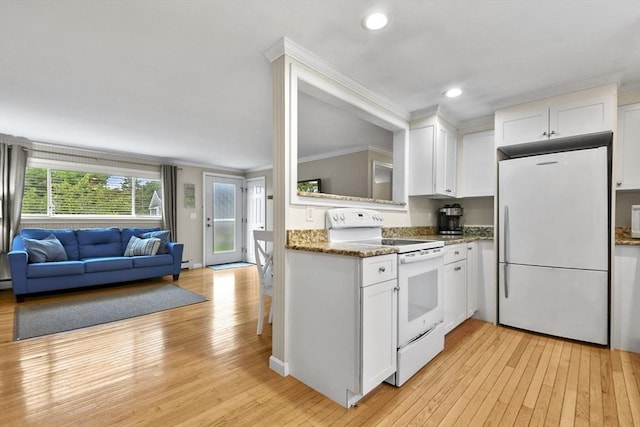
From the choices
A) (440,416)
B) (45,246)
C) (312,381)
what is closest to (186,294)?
(45,246)

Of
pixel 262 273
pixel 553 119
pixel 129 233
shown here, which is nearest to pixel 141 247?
pixel 129 233

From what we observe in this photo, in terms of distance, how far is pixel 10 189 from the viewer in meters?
4.36

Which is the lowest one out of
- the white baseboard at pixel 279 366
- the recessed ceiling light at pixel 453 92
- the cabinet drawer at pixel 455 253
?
the white baseboard at pixel 279 366

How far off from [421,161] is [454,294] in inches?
58.8

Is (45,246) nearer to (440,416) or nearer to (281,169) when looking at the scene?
(281,169)

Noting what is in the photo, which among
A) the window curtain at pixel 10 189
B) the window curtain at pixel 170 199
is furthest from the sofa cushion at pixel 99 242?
the window curtain at pixel 170 199

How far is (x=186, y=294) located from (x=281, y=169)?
314 cm

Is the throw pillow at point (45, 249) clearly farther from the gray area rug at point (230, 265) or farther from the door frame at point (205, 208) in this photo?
the gray area rug at point (230, 265)

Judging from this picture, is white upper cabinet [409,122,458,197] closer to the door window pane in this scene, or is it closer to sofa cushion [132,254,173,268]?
sofa cushion [132,254,173,268]

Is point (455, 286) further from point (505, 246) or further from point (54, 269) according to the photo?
point (54, 269)

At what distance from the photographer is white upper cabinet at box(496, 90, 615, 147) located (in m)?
2.56

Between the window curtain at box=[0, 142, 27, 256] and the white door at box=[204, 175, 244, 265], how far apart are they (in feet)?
9.77

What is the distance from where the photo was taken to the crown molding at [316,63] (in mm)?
2027

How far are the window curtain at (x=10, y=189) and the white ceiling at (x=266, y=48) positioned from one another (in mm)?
1379
